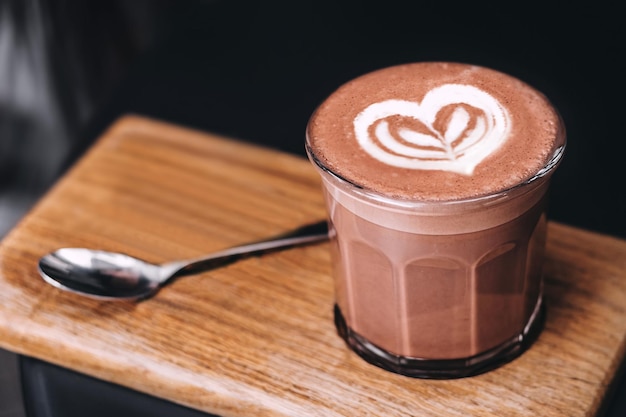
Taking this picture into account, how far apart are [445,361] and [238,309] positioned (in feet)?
0.66

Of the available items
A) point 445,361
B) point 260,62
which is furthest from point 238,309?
point 260,62

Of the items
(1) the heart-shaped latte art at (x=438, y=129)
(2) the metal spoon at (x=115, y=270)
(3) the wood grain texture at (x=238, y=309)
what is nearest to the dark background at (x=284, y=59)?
(3) the wood grain texture at (x=238, y=309)

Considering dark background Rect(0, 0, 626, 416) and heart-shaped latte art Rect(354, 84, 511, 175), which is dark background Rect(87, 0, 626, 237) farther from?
heart-shaped latte art Rect(354, 84, 511, 175)

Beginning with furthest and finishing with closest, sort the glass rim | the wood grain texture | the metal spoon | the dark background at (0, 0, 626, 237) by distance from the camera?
the dark background at (0, 0, 626, 237)
the metal spoon
the wood grain texture
the glass rim

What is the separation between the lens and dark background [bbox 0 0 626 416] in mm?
1275

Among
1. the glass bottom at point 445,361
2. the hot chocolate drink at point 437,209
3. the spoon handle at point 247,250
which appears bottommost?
the glass bottom at point 445,361

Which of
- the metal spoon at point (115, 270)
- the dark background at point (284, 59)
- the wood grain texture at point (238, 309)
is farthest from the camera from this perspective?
the dark background at point (284, 59)

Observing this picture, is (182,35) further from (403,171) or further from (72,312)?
(403,171)

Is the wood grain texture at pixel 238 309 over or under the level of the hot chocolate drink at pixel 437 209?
under

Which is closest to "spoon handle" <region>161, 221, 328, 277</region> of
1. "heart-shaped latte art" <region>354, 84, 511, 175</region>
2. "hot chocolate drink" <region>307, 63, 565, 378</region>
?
"hot chocolate drink" <region>307, 63, 565, 378</region>

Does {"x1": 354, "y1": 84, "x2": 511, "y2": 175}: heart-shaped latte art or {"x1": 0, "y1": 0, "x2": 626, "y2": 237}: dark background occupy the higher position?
{"x1": 354, "y1": 84, "x2": 511, "y2": 175}: heart-shaped latte art

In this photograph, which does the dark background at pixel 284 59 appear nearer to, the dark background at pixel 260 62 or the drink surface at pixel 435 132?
the dark background at pixel 260 62

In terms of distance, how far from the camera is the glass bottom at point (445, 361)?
0.83 metres

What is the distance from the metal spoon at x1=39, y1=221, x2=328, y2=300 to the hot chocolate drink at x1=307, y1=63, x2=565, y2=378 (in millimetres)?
142
